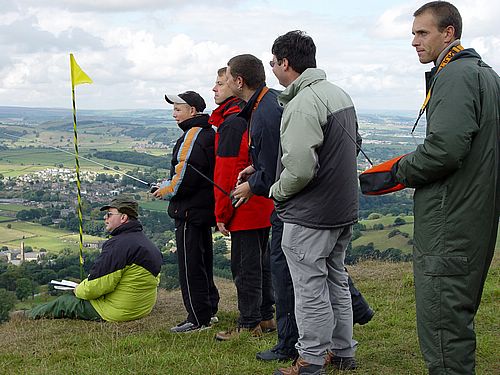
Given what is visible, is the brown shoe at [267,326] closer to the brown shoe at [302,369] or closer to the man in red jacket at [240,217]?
the man in red jacket at [240,217]

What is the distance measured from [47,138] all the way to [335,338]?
3298 cm

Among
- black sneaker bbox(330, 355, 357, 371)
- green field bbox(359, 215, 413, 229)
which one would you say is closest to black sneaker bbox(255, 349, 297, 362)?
black sneaker bbox(330, 355, 357, 371)

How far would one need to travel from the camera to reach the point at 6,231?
102 feet

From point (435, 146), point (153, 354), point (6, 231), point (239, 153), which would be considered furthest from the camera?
point (6, 231)

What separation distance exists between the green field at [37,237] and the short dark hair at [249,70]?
62.3 ft

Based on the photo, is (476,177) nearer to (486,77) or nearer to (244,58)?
(486,77)

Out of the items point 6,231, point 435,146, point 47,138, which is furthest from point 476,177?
point 47,138

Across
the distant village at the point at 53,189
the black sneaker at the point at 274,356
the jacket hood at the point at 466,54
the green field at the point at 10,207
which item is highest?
the jacket hood at the point at 466,54

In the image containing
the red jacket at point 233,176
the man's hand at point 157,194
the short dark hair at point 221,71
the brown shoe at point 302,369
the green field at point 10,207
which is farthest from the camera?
the green field at point 10,207

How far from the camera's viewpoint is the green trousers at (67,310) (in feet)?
24.7

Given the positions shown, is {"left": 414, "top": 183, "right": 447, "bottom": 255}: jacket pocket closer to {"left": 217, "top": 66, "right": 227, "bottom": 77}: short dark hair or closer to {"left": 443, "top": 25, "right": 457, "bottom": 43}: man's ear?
{"left": 443, "top": 25, "right": 457, "bottom": 43}: man's ear

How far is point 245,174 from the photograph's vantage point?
5855 millimetres

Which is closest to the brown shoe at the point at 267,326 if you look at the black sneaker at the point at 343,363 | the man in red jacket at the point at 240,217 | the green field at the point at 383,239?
the man in red jacket at the point at 240,217

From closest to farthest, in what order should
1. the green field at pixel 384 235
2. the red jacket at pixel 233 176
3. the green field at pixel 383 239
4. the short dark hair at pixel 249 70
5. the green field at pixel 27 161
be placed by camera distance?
the short dark hair at pixel 249 70, the red jacket at pixel 233 176, the green field at pixel 383 239, the green field at pixel 384 235, the green field at pixel 27 161
